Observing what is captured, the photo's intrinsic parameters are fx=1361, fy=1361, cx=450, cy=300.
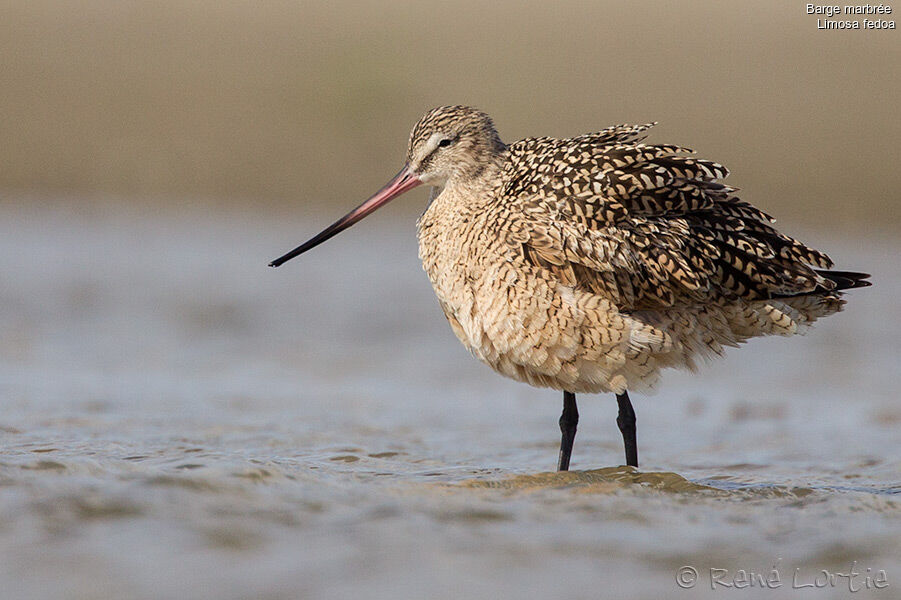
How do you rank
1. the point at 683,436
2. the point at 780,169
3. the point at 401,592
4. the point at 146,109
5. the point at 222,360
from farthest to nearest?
the point at 146,109
the point at 780,169
the point at 222,360
the point at 683,436
the point at 401,592

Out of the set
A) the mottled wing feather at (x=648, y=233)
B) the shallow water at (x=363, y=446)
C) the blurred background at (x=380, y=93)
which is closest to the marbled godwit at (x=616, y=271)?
the mottled wing feather at (x=648, y=233)

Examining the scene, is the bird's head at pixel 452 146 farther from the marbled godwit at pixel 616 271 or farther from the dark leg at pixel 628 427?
the dark leg at pixel 628 427

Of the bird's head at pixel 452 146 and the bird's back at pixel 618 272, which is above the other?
the bird's head at pixel 452 146

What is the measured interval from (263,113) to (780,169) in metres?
4.69

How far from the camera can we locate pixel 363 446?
17.8 ft

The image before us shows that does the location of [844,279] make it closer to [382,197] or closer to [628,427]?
[628,427]

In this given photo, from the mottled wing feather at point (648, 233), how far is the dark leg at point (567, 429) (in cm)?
70

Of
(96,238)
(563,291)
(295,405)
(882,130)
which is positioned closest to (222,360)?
(295,405)

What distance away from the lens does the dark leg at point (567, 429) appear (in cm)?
512

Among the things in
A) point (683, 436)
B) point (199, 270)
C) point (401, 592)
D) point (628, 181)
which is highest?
point (199, 270)

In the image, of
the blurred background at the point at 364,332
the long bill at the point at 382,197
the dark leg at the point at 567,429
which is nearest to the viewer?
the blurred background at the point at 364,332

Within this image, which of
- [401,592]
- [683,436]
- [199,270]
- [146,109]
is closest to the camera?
[401,592]

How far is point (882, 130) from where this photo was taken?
12.0 meters

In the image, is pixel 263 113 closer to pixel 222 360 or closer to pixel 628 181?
pixel 222 360
